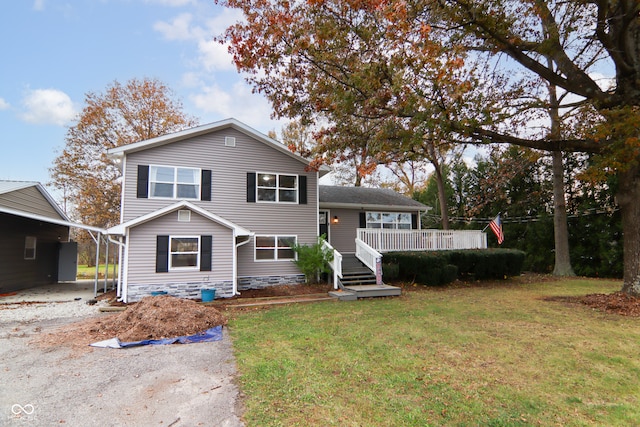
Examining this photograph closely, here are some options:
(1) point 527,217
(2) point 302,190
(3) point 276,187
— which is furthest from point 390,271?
(1) point 527,217

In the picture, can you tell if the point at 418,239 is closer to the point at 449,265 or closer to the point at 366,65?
the point at 449,265

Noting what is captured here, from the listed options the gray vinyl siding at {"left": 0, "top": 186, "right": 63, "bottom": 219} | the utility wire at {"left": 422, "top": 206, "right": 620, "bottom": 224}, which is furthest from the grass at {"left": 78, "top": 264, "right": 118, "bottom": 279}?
the utility wire at {"left": 422, "top": 206, "right": 620, "bottom": 224}

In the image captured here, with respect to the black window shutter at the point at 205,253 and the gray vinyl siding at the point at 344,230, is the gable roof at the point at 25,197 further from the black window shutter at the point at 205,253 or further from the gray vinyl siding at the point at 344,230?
the gray vinyl siding at the point at 344,230

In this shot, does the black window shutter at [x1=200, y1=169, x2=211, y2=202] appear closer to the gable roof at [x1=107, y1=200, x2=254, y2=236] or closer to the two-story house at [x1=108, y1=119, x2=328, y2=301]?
the two-story house at [x1=108, y1=119, x2=328, y2=301]

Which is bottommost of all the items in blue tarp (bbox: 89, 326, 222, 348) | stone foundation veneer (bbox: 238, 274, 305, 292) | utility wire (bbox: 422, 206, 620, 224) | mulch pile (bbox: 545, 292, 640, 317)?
blue tarp (bbox: 89, 326, 222, 348)

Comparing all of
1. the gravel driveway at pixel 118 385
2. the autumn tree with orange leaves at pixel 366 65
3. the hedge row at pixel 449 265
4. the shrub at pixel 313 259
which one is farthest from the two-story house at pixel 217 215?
the gravel driveway at pixel 118 385

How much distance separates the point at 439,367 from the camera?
4.32 m

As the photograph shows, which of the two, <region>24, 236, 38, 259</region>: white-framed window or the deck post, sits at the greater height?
<region>24, 236, 38, 259</region>: white-framed window

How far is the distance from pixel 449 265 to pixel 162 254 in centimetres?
994

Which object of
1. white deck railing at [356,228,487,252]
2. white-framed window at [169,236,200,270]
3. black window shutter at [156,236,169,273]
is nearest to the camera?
black window shutter at [156,236,169,273]

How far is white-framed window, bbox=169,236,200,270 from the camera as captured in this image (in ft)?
32.3

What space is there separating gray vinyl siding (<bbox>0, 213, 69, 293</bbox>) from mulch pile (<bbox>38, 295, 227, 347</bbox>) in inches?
301

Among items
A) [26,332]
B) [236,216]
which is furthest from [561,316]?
[26,332]

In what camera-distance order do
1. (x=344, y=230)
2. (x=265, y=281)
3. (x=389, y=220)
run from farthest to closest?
1. (x=389, y=220)
2. (x=344, y=230)
3. (x=265, y=281)
